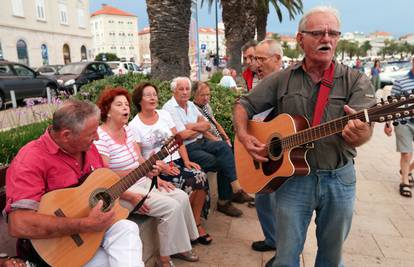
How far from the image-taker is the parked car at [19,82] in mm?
12635

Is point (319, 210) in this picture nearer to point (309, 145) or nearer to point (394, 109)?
point (309, 145)

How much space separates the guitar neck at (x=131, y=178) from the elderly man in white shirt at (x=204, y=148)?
1.55 meters

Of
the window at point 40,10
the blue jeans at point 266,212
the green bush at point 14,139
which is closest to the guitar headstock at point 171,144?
the blue jeans at point 266,212

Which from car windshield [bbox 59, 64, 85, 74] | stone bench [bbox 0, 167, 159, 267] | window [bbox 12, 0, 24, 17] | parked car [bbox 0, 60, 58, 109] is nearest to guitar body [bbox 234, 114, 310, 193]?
stone bench [bbox 0, 167, 159, 267]

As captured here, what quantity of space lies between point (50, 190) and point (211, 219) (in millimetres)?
2443

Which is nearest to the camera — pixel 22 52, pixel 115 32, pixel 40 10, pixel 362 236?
pixel 362 236

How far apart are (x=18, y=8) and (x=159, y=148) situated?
4000cm

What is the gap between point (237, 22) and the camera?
40.6 feet

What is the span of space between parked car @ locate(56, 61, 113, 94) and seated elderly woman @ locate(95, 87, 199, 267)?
511 inches

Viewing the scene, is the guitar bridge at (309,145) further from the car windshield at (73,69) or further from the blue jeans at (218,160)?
the car windshield at (73,69)

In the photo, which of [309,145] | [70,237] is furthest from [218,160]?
[70,237]

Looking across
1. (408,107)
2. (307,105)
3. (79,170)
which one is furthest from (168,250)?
(408,107)

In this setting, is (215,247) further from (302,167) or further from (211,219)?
(302,167)

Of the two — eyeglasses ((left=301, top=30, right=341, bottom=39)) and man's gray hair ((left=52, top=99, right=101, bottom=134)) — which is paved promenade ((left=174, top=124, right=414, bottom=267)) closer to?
man's gray hair ((left=52, top=99, right=101, bottom=134))
